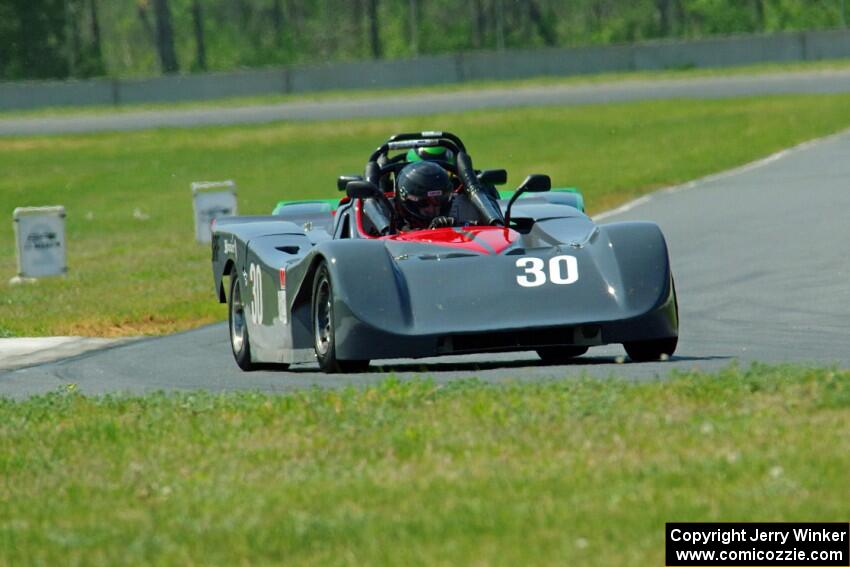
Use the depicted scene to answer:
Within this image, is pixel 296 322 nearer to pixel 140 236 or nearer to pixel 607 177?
pixel 140 236

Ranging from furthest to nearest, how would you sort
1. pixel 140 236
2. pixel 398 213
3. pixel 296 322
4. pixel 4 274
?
pixel 140 236 < pixel 4 274 < pixel 398 213 < pixel 296 322

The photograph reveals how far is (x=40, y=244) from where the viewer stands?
877 inches

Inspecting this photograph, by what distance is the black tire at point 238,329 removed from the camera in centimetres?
1224

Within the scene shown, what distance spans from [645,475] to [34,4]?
78.7 meters

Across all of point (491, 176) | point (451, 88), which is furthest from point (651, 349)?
point (451, 88)

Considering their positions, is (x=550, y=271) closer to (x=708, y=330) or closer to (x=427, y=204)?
(x=427, y=204)

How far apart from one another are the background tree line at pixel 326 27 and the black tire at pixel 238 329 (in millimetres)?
58738

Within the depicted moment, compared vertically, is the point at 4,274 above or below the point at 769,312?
below

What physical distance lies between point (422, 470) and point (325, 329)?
3.86 meters

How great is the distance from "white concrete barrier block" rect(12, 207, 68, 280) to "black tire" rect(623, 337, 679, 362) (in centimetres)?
1293

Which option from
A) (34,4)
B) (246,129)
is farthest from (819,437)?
(34,4)

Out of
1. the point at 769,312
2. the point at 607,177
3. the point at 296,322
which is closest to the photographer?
the point at 296,322

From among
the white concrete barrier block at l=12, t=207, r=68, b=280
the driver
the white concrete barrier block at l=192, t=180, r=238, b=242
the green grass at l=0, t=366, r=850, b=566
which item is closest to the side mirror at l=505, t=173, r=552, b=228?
the driver

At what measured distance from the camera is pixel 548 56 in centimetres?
6494
